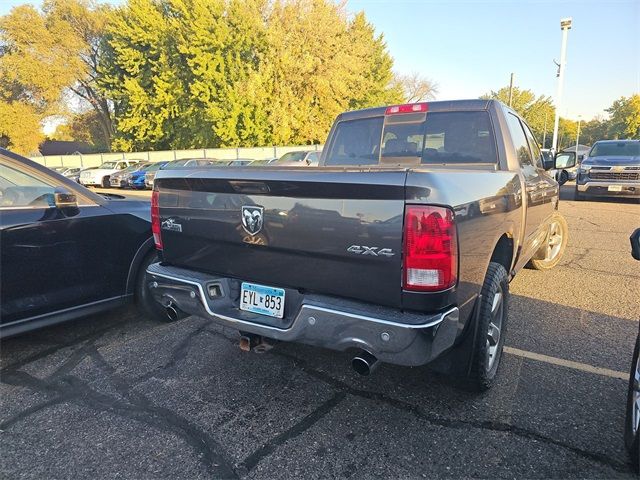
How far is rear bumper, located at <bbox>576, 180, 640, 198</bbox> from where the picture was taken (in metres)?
11.1

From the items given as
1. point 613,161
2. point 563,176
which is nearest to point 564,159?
point 563,176

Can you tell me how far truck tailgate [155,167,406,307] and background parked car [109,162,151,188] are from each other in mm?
21554

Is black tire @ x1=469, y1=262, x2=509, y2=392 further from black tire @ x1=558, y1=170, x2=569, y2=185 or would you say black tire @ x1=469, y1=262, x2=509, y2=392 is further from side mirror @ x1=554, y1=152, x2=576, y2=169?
black tire @ x1=558, y1=170, x2=569, y2=185

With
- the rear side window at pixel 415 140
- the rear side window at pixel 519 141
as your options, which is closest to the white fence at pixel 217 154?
the rear side window at pixel 415 140

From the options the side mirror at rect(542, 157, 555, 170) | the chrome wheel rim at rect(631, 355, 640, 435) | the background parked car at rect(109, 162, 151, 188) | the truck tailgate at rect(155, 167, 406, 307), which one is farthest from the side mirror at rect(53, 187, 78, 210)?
the background parked car at rect(109, 162, 151, 188)

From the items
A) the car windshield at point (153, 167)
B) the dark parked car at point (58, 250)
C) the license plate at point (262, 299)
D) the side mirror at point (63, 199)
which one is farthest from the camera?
the car windshield at point (153, 167)

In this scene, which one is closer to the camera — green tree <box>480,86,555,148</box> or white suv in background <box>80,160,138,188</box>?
white suv in background <box>80,160,138,188</box>

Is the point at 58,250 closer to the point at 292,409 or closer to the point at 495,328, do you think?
the point at 292,409

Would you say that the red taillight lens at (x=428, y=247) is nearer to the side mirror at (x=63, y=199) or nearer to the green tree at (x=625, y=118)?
the side mirror at (x=63, y=199)

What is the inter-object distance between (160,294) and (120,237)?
1.28 metres

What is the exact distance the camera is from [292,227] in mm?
2314

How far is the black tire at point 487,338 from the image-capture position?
8.17 ft

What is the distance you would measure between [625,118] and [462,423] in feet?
265

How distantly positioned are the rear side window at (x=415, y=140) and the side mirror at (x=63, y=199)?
229cm
